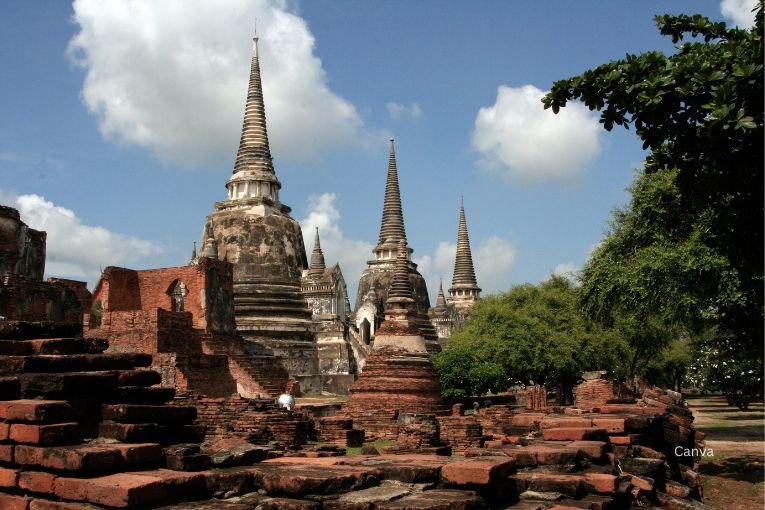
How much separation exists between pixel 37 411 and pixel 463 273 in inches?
2035

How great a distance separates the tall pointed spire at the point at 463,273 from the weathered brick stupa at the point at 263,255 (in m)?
22.4

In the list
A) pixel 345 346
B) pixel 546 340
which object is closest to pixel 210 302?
pixel 345 346

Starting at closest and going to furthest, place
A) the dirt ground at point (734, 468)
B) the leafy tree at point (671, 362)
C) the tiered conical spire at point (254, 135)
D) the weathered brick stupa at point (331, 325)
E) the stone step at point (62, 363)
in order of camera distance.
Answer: the stone step at point (62, 363) → the dirt ground at point (734, 468) → the weathered brick stupa at point (331, 325) → the tiered conical spire at point (254, 135) → the leafy tree at point (671, 362)

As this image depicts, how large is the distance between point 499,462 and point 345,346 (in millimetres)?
29622

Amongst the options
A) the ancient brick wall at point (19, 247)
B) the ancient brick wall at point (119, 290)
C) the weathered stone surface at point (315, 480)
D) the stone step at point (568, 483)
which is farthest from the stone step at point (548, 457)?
the ancient brick wall at point (119, 290)

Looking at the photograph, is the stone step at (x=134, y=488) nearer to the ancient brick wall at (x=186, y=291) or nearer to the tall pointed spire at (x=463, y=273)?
the ancient brick wall at (x=186, y=291)

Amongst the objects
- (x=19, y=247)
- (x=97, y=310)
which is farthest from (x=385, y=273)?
(x=19, y=247)

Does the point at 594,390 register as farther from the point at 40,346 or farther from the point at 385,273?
the point at 385,273

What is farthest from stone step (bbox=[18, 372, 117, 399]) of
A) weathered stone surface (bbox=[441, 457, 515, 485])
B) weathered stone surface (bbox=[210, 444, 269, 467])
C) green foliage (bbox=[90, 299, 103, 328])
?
green foliage (bbox=[90, 299, 103, 328])

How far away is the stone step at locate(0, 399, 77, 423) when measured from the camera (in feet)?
14.3

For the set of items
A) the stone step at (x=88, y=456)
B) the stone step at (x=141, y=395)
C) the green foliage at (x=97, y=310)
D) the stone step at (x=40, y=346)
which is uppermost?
the green foliage at (x=97, y=310)

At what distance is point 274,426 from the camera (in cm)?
1294

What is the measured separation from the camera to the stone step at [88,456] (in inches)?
159

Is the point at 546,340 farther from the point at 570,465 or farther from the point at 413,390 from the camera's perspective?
the point at 570,465
